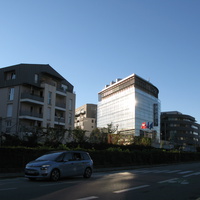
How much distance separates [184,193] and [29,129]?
63.1 feet

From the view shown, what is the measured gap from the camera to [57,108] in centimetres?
5131

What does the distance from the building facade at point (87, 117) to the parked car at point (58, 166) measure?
113043mm

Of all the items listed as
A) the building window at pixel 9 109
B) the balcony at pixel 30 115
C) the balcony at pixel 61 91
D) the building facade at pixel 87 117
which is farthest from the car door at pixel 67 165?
the building facade at pixel 87 117

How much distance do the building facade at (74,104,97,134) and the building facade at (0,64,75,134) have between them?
254ft

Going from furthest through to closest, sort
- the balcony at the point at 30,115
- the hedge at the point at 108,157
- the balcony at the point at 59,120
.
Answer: the balcony at the point at 59,120
the balcony at the point at 30,115
the hedge at the point at 108,157

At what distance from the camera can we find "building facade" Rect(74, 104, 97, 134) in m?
130

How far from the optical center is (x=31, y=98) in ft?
153

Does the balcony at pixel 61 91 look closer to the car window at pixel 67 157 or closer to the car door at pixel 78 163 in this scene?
the car door at pixel 78 163

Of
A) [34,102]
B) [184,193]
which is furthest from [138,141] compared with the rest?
[184,193]

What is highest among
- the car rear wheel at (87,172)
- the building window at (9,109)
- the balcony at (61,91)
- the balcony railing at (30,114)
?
the balcony at (61,91)

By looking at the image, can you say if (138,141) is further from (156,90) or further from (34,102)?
(156,90)

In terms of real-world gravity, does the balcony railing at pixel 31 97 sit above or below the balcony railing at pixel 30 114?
above

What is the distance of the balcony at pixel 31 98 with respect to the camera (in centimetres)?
4600

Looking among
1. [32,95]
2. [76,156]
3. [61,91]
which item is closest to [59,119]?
[61,91]
